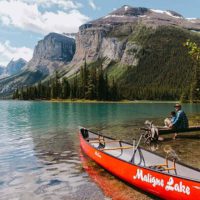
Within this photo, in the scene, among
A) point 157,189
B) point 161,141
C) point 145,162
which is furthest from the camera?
point 161,141

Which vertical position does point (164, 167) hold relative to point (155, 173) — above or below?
below

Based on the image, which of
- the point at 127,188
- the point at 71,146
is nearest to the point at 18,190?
the point at 127,188

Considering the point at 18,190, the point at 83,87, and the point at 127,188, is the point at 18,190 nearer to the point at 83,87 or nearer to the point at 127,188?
the point at 127,188

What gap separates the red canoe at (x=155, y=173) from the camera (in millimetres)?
13078

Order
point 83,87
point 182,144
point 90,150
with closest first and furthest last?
point 90,150, point 182,144, point 83,87

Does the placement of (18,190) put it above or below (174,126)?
below

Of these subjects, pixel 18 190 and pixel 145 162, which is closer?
pixel 18 190

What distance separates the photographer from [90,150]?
23.8 meters

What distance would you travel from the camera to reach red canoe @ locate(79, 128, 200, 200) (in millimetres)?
13078

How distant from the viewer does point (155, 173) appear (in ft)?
48.2

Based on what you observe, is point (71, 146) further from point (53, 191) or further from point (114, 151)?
point (53, 191)

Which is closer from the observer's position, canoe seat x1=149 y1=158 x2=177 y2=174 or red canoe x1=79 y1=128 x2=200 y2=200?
red canoe x1=79 y1=128 x2=200 y2=200

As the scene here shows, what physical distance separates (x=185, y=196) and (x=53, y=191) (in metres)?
7.16

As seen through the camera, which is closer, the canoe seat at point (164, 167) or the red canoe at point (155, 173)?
the red canoe at point (155, 173)
